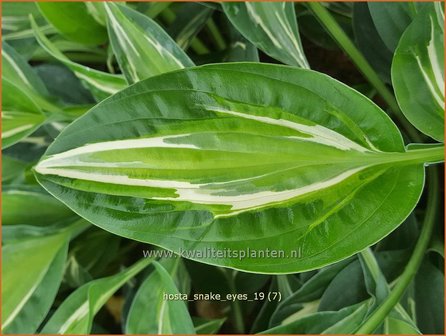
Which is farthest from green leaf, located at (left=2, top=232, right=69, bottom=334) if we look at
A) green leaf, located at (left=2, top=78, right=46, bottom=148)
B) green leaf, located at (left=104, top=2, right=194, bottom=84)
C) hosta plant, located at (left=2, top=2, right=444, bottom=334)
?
green leaf, located at (left=104, top=2, right=194, bottom=84)

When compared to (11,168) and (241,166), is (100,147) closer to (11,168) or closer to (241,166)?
(241,166)

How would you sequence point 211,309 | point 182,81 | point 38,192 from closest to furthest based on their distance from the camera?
point 182,81 < point 38,192 < point 211,309

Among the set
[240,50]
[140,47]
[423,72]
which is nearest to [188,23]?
[240,50]

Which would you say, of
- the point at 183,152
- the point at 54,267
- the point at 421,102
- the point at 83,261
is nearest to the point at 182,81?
the point at 183,152

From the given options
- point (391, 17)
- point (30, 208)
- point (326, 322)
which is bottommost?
point (326, 322)

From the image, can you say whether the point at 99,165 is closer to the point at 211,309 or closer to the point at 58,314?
the point at 58,314

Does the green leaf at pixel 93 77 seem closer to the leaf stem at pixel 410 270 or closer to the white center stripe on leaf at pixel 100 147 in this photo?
the white center stripe on leaf at pixel 100 147

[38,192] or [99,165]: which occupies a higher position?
[38,192]
